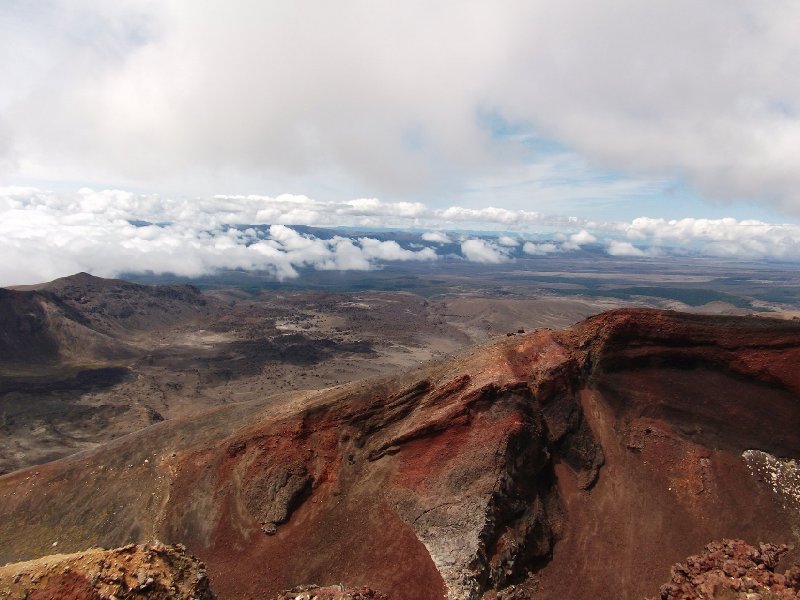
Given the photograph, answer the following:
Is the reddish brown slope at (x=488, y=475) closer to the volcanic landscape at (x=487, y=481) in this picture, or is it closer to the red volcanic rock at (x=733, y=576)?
the volcanic landscape at (x=487, y=481)

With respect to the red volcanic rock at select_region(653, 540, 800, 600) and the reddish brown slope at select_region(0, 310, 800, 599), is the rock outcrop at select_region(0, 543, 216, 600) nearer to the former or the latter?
the reddish brown slope at select_region(0, 310, 800, 599)

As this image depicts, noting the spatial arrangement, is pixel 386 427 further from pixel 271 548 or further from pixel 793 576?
pixel 793 576

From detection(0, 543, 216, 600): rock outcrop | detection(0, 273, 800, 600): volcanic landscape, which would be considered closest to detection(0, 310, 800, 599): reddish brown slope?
detection(0, 273, 800, 600): volcanic landscape

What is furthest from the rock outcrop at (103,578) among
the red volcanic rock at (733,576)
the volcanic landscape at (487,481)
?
the red volcanic rock at (733,576)

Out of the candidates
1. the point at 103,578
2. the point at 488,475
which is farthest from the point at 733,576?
the point at 103,578

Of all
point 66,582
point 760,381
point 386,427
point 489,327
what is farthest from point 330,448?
point 489,327

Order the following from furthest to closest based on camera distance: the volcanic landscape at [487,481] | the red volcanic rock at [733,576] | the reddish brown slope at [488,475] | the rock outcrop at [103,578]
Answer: the reddish brown slope at [488,475] < the volcanic landscape at [487,481] < the red volcanic rock at [733,576] < the rock outcrop at [103,578]
